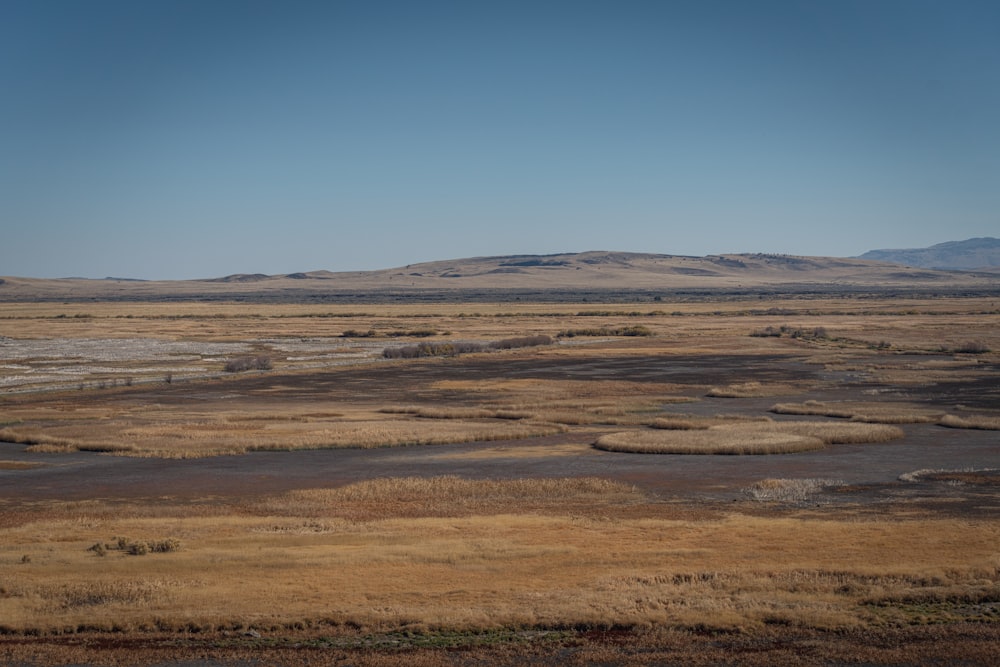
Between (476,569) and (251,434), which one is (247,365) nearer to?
(251,434)

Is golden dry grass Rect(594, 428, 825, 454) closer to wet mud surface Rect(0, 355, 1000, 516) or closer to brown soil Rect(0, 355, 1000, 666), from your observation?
wet mud surface Rect(0, 355, 1000, 516)

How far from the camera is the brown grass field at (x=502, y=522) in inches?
732

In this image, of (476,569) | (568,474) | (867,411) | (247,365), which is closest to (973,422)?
(867,411)

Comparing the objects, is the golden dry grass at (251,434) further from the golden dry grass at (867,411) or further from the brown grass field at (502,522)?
the golden dry grass at (867,411)

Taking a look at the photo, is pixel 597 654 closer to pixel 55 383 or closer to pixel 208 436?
pixel 208 436

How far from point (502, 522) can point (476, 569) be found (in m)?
4.49

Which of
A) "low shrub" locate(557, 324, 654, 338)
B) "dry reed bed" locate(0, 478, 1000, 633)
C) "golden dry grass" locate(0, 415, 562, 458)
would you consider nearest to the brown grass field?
"dry reed bed" locate(0, 478, 1000, 633)

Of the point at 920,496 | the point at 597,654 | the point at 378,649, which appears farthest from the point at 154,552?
the point at 920,496

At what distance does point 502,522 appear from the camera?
26.8 meters

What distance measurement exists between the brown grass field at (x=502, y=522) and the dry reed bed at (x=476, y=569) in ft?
0.27

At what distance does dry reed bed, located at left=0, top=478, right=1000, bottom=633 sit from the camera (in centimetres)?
1931

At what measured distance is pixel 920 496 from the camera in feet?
97.2

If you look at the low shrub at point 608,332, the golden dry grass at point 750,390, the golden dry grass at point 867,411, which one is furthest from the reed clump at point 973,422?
the low shrub at point 608,332

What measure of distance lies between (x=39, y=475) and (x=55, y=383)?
1307 inches
